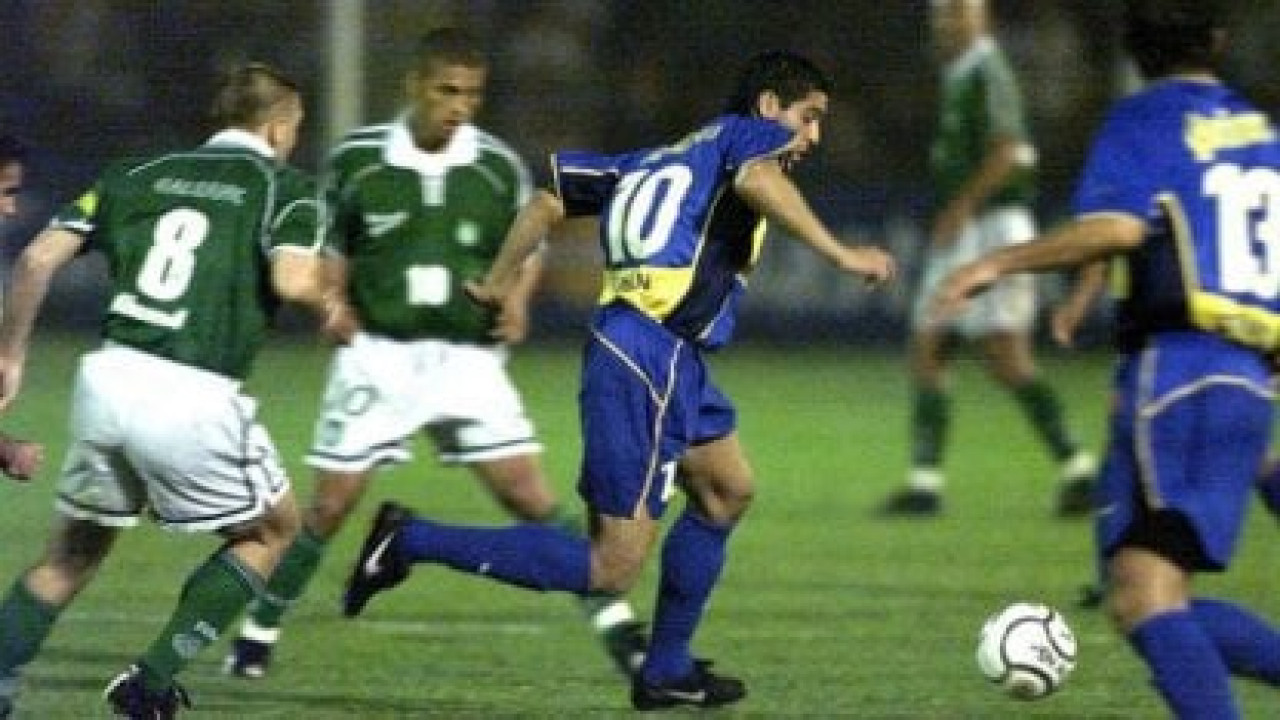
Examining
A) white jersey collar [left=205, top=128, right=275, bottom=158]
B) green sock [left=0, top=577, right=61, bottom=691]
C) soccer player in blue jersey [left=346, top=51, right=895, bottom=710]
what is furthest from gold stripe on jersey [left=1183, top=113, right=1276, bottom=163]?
green sock [left=0, top=577, right=61, bottom=691]

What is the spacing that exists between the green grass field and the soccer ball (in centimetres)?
55

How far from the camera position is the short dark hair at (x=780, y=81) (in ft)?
27.4

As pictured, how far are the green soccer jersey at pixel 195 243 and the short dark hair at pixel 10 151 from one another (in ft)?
0.58

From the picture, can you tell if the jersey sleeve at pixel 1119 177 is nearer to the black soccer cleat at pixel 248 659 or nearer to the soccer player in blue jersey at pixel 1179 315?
the soccer player in blue jersey at pixel 1179 315

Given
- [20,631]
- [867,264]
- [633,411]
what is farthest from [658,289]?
[20,631]

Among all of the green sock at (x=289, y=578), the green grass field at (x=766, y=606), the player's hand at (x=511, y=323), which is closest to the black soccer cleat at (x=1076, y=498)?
the green grass field at (x=766, y=606)

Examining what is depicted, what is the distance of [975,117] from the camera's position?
515 inches

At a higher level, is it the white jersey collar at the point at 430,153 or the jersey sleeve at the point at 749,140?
the jersey sleeve at the point at 749,140

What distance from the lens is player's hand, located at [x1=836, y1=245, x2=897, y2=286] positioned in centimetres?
754

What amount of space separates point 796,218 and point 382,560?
4.87 feet

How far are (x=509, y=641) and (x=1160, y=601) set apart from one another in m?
3.60

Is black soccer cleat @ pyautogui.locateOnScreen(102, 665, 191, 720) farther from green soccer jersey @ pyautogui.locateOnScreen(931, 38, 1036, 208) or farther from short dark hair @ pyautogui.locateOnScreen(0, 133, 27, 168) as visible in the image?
green soccer jersey @ pyautogui.locateOnScreen(931, 38, 1036, 208)

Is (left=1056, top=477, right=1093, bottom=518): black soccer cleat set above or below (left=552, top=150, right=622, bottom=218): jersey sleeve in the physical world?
below

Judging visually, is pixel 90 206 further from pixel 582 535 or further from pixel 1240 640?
pixel 1240 640
